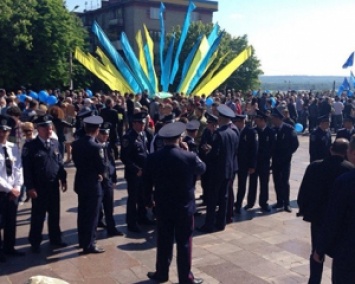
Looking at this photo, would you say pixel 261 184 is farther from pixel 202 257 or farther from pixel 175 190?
pixel 175 190

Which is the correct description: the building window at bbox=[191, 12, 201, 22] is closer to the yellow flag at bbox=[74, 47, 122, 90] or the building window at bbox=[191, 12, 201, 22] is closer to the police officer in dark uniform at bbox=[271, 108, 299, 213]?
the yellow flag at bbox=[74, 47, 122, 90]

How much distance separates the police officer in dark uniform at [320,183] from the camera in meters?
4.49

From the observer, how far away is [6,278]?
5.26 m

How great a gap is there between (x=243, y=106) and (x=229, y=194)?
13.3 metres

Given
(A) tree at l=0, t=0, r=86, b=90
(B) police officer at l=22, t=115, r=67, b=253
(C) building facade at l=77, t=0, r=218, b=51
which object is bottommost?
(B) police officer at l=22, t=115, r=67, b=253

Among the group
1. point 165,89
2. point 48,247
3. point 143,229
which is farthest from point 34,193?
point 165,89

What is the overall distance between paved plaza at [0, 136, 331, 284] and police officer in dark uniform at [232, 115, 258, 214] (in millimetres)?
668

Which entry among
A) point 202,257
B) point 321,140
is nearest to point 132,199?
point 202,257

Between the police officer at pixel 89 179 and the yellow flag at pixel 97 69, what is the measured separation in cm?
1611

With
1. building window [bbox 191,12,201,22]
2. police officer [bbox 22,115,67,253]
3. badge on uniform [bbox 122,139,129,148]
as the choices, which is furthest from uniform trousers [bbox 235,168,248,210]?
building window [bbox 191,12,201,22]

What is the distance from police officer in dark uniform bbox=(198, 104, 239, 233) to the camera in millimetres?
6922

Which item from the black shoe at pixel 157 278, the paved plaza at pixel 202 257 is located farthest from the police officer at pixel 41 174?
the black shoe at pixel 157 278

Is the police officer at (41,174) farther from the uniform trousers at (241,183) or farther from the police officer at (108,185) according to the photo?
the uniform trousers at (241,183)

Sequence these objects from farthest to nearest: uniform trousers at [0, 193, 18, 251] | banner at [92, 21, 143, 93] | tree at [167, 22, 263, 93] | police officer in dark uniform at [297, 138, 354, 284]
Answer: tree at [167, 22, 263, 93] → banner at [92, 21, 143, 93] → uniform trousers at [0, 193, 18, 251] → police officer in dark uniform at [297, 138, 354, 284]
